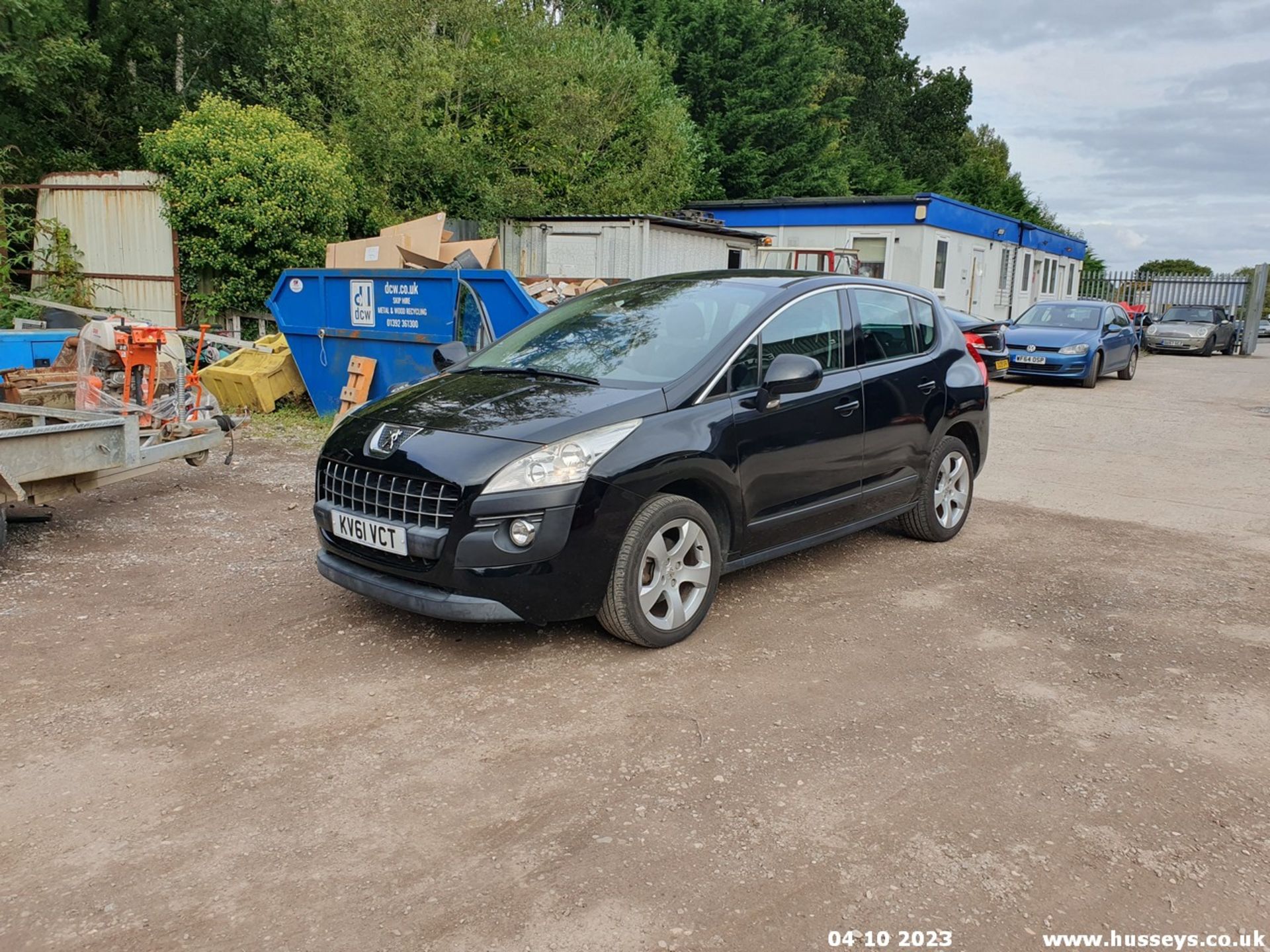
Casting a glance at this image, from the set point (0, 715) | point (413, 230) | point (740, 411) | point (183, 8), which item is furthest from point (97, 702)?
point (183, 8)

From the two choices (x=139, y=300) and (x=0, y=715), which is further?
(x=139, y=300)

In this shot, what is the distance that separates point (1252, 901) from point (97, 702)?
4.02m

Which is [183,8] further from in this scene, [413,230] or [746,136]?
[746,136]

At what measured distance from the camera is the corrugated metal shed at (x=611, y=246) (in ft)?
53.3

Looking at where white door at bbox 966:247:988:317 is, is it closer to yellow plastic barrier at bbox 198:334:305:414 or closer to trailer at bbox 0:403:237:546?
Answer: yellow plastic barrier at bbox 198:334:305:414

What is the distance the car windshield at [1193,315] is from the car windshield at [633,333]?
2794 cm

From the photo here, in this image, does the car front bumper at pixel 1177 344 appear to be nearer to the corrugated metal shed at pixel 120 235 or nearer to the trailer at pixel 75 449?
the corrugated metal shed at pixel 120 235

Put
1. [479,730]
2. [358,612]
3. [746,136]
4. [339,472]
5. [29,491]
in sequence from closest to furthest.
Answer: [479,730] → [339,472] → [358,612] → [29,491] → [746,136]

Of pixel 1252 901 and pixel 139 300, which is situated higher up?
pixel 139 300

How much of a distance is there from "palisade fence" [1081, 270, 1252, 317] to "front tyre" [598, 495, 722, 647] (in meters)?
34.2

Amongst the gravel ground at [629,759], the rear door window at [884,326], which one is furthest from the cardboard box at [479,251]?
the rear door window at [884,326]

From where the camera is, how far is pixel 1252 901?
2828mm

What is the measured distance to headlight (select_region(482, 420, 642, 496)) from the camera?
13.5 feet
